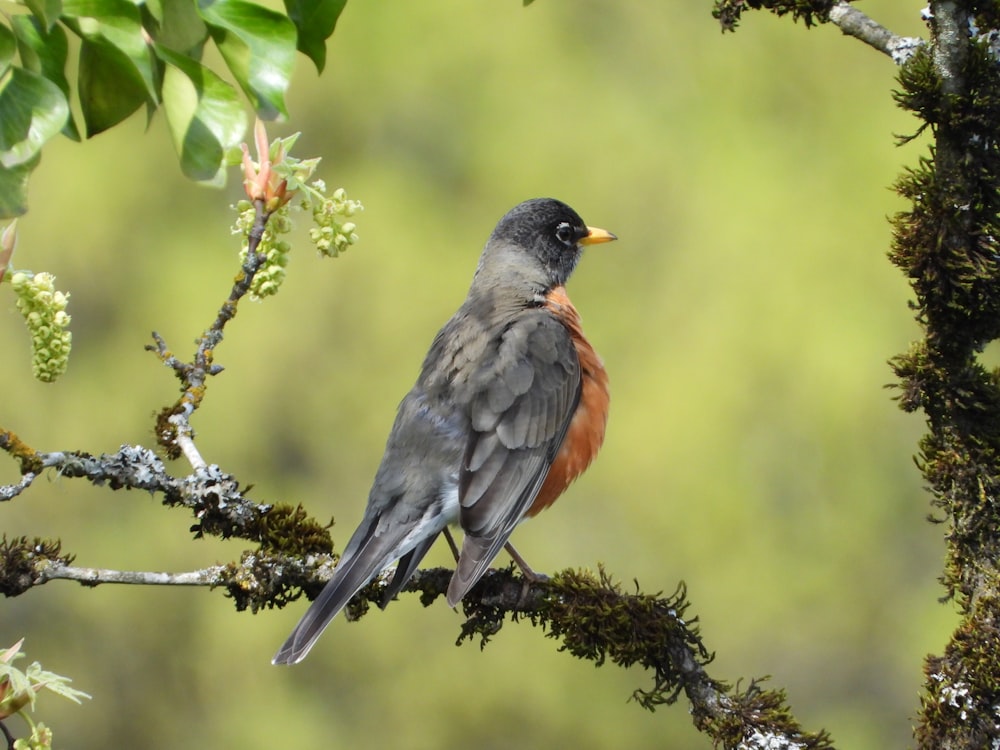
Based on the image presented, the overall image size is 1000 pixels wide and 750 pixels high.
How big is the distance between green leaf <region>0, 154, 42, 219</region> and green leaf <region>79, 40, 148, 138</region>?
0.57ft

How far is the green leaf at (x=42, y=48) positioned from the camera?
1.31 metres

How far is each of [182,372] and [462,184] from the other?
4.50m

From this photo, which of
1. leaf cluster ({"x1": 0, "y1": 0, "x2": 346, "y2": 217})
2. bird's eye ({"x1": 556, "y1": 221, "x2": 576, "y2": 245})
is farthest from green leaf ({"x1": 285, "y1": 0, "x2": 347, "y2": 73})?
bird's eye ({"x1": 556, "y1": 221, "x2": 576, "y2": 245})

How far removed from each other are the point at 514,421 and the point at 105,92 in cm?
186

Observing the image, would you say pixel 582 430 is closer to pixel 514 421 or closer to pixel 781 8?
pixel 514 421

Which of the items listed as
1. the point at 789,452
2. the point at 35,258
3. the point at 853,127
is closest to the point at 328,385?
the point at 35,258

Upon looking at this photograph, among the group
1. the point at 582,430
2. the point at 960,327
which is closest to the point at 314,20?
the point at 960,327

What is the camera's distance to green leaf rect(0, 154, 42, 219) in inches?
48.4

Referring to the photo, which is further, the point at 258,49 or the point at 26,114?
the point at 258,49

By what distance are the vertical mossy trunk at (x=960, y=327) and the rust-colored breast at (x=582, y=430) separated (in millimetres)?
1115

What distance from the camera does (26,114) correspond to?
1.25 metres

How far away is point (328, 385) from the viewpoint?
20.9 feet

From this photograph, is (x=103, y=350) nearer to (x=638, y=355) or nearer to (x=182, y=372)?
(x=638, y=355)

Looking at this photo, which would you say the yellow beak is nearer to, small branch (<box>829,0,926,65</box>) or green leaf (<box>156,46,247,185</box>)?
small branch (<box>829,0,926,65</box>)
